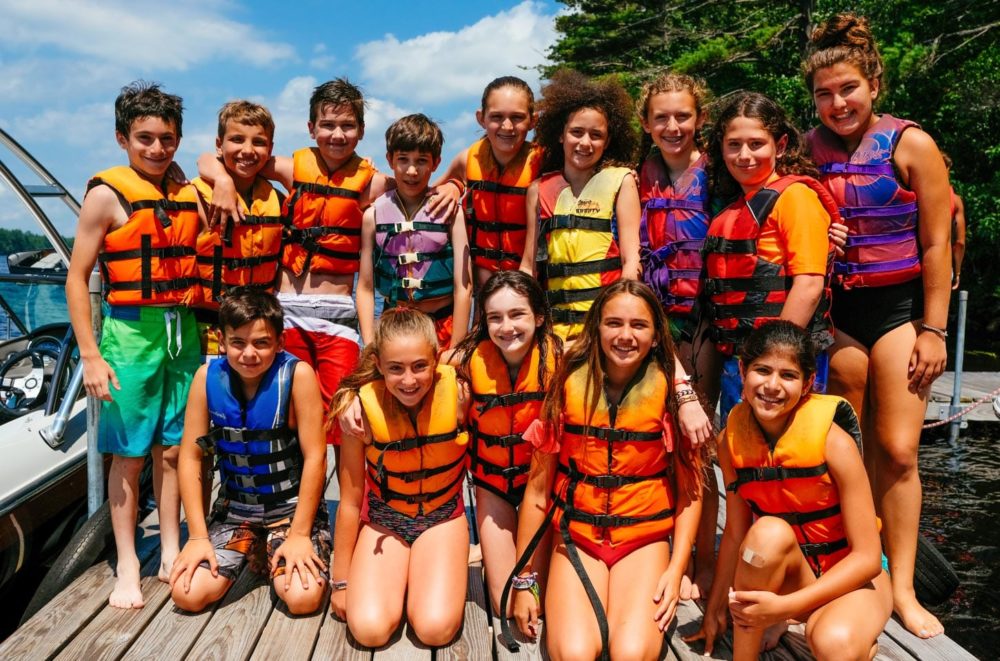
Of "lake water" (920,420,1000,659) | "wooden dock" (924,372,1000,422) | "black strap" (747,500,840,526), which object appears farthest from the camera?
"wooden dock" (924,372,1000,422)

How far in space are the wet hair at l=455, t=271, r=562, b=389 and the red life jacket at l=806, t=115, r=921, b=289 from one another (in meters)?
1.36

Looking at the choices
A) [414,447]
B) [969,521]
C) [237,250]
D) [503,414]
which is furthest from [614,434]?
[969,521]

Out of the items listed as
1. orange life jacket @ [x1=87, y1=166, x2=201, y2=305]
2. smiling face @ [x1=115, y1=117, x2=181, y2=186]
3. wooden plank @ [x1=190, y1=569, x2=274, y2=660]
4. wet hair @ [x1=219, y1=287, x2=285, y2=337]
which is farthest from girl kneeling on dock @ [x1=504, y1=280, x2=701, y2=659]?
smiling face @ [x1=115, y1=117, x2=181, y2=186]

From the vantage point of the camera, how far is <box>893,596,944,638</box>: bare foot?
10.1 ft

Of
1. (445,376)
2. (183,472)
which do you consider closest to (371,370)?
(445,376)

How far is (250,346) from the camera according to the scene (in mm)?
3383

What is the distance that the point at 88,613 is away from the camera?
3246 mm

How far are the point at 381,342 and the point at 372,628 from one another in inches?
44.9

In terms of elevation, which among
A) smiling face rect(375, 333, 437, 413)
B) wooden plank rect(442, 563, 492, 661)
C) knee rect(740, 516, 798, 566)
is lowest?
wooden plank rect(442, 563, 492, 661)

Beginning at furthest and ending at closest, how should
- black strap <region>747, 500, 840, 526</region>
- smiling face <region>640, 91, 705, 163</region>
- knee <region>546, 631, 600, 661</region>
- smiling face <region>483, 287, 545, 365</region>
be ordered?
smiling face <region>640, 91, 705, 163</region>, smiling face <region>483, 287, 545, 365</region>, black strap <region>747, 500, 840, 526</region>, knee <region>546, 631, 600, 661</region>

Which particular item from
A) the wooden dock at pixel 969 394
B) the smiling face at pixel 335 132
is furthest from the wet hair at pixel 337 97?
the wooden dock at pixel 969 394

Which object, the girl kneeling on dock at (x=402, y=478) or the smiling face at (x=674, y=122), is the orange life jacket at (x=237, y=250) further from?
the smiling face at (x=674, y=122)

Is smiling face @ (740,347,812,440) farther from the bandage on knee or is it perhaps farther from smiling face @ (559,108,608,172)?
smiling face @ (559,108,608,172)

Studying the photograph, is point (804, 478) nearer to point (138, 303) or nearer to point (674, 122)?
point (674, 122)
